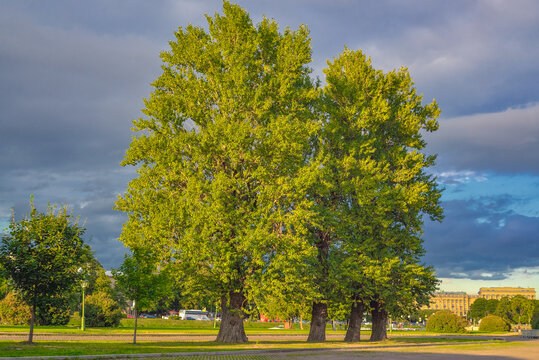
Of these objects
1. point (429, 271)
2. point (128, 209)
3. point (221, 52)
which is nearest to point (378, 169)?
point (429, 271)

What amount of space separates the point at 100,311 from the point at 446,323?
171 ft

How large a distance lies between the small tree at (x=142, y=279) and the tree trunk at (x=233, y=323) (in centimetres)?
410

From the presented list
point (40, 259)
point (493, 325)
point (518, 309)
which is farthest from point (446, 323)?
point (40, 259)

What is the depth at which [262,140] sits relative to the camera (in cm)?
2997

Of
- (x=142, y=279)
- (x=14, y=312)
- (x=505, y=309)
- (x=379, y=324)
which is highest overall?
(x=142, y=279)

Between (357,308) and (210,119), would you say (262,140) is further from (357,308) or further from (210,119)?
(357,308)

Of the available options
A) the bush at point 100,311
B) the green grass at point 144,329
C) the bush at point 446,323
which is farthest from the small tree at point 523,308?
the bush at point 100,311

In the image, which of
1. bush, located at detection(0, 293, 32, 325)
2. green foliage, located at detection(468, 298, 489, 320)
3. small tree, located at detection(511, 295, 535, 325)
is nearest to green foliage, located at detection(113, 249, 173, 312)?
bush, located at detection(0, 293, 32, 325)

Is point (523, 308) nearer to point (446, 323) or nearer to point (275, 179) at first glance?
point (446, 323)

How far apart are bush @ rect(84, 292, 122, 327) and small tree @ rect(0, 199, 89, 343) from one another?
27000mm

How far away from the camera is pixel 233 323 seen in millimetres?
30531

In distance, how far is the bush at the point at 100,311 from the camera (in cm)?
5216

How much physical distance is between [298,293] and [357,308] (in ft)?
28.9

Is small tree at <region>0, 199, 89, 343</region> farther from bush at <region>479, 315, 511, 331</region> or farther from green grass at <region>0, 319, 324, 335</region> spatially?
bush at <region>479, 315, 511, 331</region>
